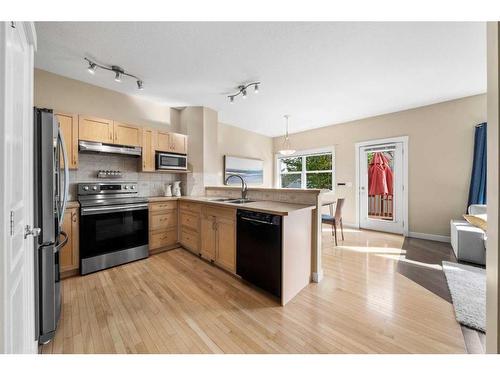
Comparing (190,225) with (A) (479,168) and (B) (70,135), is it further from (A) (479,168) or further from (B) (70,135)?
(A) (479,168)

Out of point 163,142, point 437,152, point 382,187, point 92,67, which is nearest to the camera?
point 92,67

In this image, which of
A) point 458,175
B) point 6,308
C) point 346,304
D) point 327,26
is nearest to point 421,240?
point 458,175

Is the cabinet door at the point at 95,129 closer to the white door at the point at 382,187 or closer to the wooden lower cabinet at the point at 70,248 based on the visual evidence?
the wooden lower cabinet at the point at 70,248

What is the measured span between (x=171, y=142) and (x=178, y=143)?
13cm

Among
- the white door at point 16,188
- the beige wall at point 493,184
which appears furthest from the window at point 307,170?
the white door at point 16,188

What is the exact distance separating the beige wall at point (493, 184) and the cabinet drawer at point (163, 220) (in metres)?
3.33

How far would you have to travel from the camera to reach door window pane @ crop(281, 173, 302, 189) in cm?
613

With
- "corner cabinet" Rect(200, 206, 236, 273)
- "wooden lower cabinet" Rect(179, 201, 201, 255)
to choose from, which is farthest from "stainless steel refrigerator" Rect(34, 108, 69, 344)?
"wooden lower cabinet" Rect(179, 201, 201, 255)

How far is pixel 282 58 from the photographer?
234 cm

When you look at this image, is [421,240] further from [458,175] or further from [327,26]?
[327,26]

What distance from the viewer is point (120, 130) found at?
9.71 feet

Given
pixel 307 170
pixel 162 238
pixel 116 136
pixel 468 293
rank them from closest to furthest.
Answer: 1. pixel 468 293
2. pixel 116 136
3. pixel 162 238
4. pixel 307 170

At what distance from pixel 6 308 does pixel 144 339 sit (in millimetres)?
970

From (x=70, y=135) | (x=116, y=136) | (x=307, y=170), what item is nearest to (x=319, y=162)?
(x=307, y=170)
